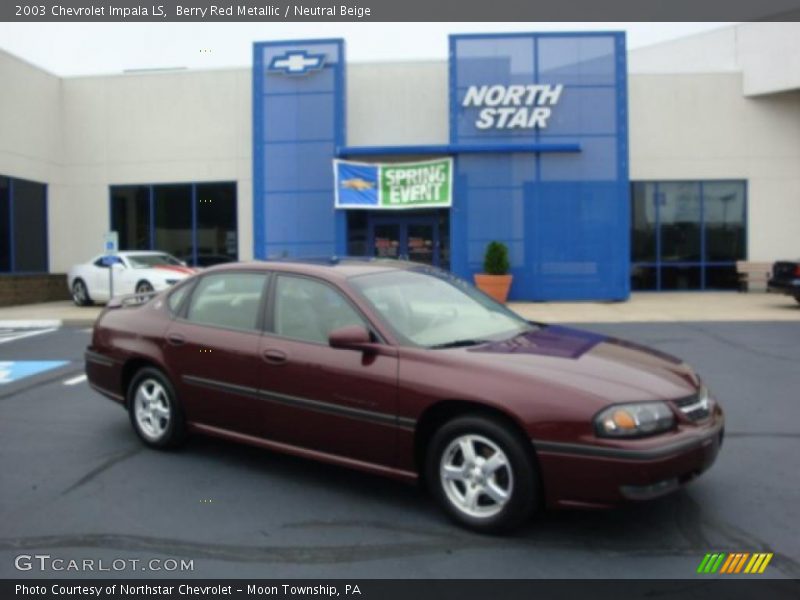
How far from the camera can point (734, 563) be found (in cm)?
379

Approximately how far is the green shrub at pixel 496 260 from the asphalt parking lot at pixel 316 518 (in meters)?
12.3

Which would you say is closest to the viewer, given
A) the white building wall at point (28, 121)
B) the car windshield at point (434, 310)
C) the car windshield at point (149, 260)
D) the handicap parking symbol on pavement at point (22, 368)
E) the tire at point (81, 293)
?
the car windshield at point (434, 310)

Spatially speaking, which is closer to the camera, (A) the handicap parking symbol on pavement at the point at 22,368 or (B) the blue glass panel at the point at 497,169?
(A) the handicap parking symbol on pavement at the point at 22,368

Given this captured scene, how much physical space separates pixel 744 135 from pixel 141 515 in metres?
21.0

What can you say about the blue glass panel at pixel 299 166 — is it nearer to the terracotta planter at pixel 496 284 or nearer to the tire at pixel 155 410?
the terracotta planter at pixel 496 284

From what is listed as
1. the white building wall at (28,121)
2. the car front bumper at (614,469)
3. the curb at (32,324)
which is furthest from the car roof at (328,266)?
the white building wall at (28,121)

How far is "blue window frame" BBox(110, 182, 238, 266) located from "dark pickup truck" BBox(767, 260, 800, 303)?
14084mm

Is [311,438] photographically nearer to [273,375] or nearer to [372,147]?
[273,375]

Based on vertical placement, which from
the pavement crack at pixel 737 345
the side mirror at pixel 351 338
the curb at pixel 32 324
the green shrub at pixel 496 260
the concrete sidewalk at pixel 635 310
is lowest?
the pavement crack at pixel 737 345

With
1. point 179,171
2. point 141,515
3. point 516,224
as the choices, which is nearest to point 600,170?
point 516,224

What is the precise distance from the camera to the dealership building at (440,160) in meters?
19.3

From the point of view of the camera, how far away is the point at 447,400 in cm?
422
